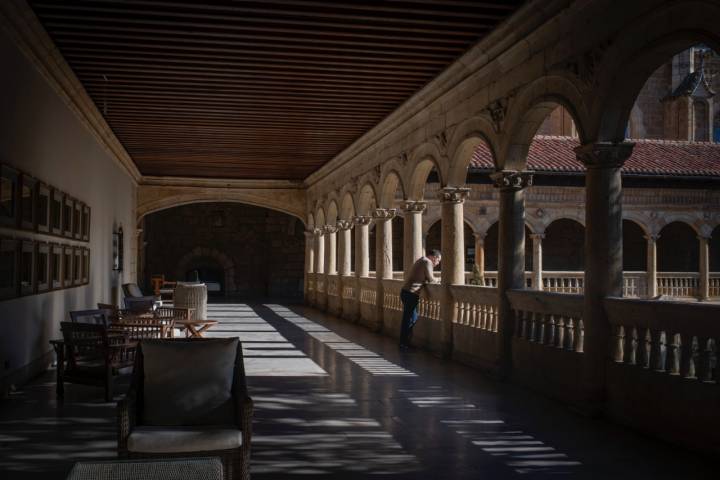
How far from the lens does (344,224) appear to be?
56.6 ft

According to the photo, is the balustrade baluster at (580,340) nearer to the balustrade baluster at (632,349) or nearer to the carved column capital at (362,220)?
the balustrade baluster at (632,349)

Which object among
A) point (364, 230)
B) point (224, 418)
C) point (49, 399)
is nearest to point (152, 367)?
point (224, 418)

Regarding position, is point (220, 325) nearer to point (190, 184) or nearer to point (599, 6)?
point (190, 184)

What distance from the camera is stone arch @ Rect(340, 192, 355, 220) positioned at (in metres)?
16.7

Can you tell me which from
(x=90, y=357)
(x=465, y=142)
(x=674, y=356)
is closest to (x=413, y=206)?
(x=465, y=142)

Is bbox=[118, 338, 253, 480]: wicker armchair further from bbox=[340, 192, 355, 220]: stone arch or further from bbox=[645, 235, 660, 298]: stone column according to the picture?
bbox=[645, 235, 660, 298]: stone column

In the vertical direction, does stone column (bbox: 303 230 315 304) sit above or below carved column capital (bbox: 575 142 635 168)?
below

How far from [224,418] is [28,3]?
4.37 metres

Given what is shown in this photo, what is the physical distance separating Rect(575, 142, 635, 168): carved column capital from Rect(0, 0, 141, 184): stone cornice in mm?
4755

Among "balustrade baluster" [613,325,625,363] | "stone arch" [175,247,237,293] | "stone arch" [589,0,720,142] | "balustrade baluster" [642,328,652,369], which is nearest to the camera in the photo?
"stone arch" [589,0,720,142]

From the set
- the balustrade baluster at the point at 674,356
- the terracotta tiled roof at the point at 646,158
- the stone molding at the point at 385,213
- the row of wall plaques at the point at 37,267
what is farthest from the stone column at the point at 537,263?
the balustrade baluster at the point at 674,356

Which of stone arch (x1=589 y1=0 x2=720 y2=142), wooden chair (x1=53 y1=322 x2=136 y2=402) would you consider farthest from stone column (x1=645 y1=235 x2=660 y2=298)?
wooden chair (x1=53 y1=322 x2=136 y2=402)

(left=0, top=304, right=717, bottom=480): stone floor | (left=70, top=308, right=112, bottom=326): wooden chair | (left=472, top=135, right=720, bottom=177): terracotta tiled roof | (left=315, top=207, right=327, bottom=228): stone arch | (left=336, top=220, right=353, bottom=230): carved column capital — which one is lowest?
(left=0, top=304, right=717, bottom=480): stone floor

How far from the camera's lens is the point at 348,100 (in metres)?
10.5
